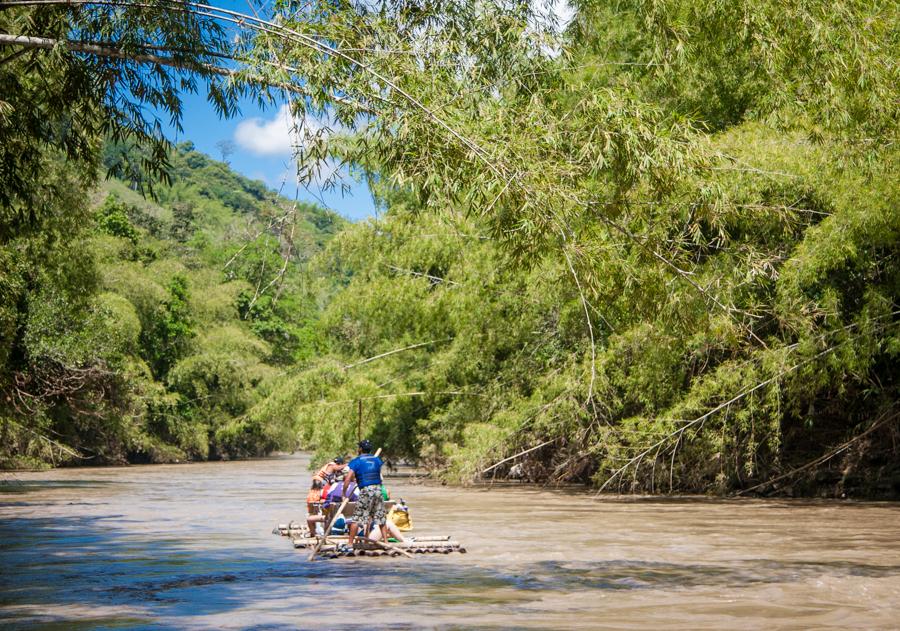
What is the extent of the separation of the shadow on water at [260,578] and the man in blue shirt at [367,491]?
591 millimetres

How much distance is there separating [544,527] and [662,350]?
18.1 feet

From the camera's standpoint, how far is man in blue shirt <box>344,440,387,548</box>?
44.4ft

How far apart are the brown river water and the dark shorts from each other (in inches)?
21.0

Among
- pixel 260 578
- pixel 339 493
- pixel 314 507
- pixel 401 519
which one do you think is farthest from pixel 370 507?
pixel 314 507

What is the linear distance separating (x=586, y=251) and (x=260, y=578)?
4.95 meters

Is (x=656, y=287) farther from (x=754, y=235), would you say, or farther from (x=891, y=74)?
(x=754, y=235)

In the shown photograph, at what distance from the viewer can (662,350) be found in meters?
21.8

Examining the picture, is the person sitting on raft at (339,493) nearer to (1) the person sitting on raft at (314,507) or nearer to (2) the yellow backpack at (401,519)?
(1) the person sitting on raft at (314,507)

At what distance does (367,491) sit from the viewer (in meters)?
13.6

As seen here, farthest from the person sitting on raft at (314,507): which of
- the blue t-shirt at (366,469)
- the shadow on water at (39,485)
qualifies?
the shadow on water at (39,485)

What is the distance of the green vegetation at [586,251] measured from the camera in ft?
31.0

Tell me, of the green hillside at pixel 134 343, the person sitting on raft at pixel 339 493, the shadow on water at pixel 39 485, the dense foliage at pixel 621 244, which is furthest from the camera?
the shadow on water at pixel 39 485

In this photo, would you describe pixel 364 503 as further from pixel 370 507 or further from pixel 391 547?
pixel 391 547

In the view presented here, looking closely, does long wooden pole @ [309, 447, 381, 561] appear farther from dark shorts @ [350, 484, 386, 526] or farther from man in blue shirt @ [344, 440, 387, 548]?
dark shorts @ [350, 484, 386, 526]
